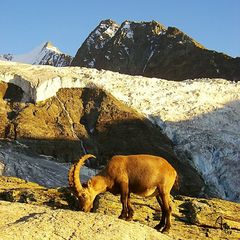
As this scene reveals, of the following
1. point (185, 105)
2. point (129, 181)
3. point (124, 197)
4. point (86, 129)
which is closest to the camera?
point (124, 197)

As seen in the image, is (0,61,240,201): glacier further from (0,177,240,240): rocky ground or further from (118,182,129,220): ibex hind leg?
(118,182,129,220): ibex hind leg

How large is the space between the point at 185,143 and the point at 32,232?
211 feet

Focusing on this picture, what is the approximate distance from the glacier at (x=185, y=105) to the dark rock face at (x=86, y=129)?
1.62m

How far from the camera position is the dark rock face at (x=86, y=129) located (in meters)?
72.4

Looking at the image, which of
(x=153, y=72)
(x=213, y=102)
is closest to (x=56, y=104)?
(x=213, y=102)

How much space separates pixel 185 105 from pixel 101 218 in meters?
73.0

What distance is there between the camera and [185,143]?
7638 cm

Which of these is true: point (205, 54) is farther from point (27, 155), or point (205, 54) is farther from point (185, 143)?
point (27, 155)

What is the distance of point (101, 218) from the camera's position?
1410 centimetres

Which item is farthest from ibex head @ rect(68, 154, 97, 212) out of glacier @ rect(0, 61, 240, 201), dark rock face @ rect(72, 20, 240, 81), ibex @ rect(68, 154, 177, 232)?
dark rock face @ rect(72, 20, 240, 81)

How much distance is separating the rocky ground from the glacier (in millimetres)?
46080

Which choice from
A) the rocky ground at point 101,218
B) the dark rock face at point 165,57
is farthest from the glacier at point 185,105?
the rocky ground at point 101,218

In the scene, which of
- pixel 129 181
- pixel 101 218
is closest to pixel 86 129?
pixel 129 181

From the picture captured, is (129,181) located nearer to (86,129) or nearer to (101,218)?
(101,218)
